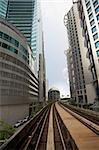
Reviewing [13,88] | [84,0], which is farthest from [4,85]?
[84,0]

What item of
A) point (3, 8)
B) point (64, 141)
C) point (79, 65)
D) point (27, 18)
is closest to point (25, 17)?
point (27, 18)

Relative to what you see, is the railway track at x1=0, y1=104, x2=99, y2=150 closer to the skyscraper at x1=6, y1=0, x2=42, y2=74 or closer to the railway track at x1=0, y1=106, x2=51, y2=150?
the railway track at x1=0, y1=106, x2=51, y2=150

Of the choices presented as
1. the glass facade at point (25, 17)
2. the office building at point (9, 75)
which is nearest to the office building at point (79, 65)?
the office building at point (9, 75)

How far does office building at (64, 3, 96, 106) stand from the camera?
55.5 m

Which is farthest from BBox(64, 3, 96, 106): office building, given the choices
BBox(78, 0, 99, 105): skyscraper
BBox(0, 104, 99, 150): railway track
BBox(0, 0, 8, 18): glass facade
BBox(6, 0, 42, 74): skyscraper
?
BBox(0, 0, 8, 18): glass facade

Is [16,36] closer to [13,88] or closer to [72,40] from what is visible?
[13,88]

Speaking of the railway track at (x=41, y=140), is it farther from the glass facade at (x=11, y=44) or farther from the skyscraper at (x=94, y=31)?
the skyscraper at (x=94, y=31)

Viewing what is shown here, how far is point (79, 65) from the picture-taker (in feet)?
298

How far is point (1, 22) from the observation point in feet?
117

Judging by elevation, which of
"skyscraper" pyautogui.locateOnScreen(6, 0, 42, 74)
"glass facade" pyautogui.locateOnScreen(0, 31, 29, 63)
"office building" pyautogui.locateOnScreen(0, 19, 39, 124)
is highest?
"skyscraper" pyautogui.locateOnScreen(6, 0, 42, 74)

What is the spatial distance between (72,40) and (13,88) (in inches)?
2955

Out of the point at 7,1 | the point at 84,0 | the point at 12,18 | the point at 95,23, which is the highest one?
the point at 7,1

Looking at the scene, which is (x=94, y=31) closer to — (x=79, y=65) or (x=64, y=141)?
(x=79, y=65)

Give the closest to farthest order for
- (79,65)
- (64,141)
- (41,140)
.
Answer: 1. (64,141)
2. (41,140)
3. (79,65)
